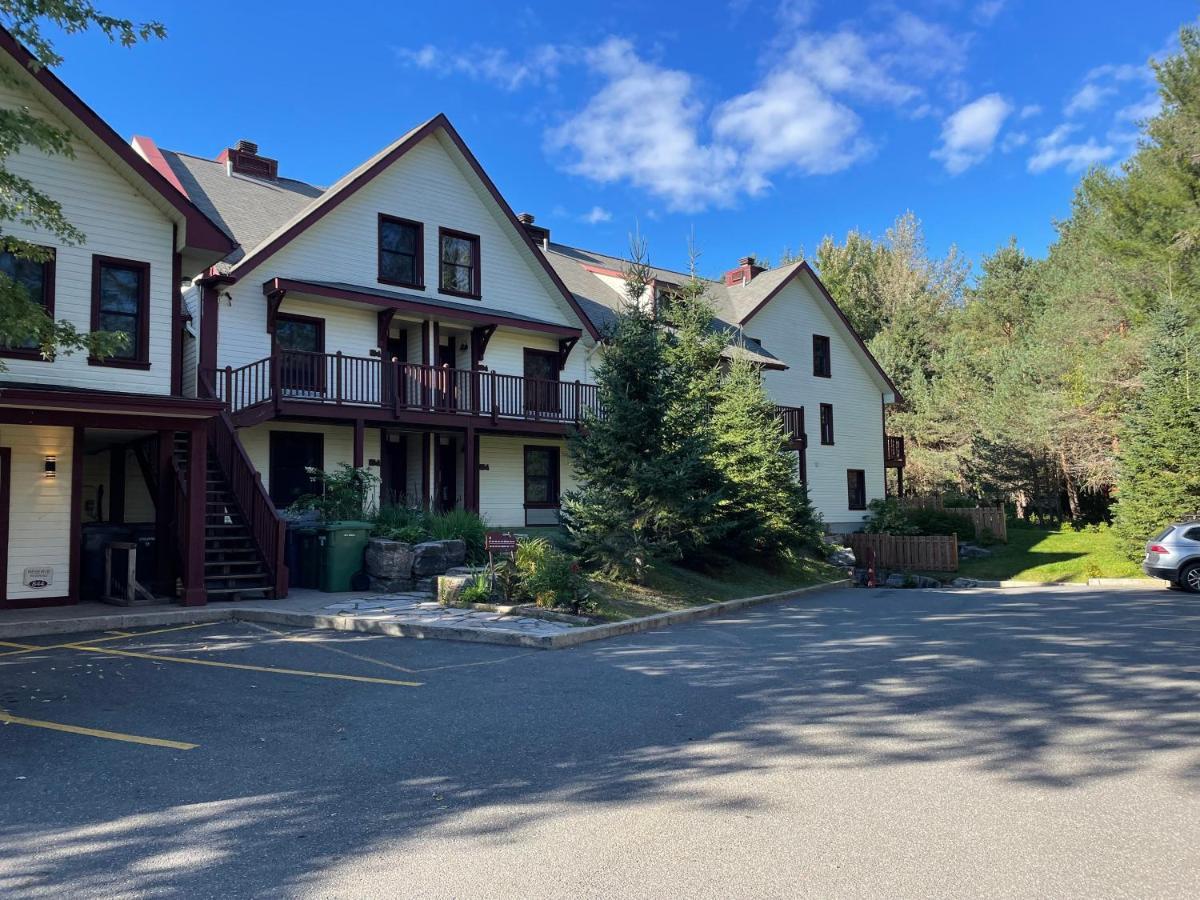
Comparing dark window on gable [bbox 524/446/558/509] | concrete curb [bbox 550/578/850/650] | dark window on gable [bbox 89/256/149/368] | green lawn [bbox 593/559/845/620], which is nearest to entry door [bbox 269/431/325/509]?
dark window on gable [bbox 89/256/149/368]

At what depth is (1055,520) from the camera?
143ft

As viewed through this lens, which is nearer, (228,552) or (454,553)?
(228,552)

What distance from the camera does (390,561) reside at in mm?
15305

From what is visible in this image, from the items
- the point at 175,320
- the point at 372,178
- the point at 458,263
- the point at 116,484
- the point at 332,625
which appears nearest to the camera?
the point at 332,625

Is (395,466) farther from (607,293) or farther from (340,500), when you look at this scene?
(607,293)

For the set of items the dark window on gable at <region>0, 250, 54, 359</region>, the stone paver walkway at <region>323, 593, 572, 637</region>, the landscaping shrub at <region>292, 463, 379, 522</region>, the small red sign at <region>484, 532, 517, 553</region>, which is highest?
the dark window on gable at <region>0, 250, 54, 359</region>

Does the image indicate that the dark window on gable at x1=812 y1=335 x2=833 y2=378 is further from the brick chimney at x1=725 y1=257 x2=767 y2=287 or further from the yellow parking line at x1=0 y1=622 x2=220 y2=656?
the yellow parking line at x1=0 y1=622 x2=220 y2=656

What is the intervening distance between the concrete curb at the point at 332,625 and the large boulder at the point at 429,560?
10.0 feet

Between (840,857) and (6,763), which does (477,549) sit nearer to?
(6,763)

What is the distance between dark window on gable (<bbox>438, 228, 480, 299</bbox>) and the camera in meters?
22.1

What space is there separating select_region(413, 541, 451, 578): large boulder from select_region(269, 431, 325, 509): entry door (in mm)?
5186

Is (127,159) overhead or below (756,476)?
overhead

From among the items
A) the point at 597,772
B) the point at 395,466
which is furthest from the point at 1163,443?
the point at 597,772

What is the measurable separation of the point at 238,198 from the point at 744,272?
2162 cm
